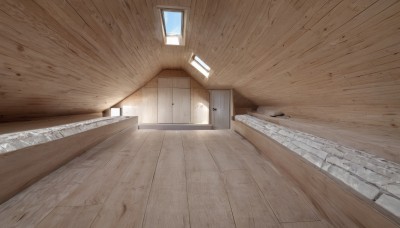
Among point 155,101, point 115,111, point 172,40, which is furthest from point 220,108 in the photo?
point 115,111

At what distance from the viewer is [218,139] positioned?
9.99ft

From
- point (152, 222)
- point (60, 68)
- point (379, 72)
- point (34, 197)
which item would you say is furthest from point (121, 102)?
point (379, 72)

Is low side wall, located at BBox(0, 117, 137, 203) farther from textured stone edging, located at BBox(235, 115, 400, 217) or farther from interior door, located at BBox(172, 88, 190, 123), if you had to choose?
interior door, located at BBox(172, 88, 190, 123)

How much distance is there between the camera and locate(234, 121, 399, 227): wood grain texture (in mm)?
821

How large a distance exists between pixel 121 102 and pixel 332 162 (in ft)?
20.8

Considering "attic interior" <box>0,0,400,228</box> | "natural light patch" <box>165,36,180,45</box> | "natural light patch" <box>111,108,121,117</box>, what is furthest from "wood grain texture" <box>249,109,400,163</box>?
"natural light patch" <box>111,108,121,117</box>

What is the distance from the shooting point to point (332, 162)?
123 centimetres

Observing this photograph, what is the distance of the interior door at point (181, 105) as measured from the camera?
22.0ft

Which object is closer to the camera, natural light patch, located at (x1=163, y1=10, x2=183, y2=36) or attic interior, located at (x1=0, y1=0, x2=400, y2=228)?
attic interior, located at (x1=0, y1=0, x2=400, y2=228)

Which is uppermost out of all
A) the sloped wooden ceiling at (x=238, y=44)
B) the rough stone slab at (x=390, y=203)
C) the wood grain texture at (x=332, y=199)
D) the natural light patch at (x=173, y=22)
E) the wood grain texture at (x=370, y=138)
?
the natural light patch at (x=173, y=22)

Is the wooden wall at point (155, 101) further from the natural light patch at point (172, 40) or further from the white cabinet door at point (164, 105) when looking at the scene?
the natural light patch at point (172, 40)

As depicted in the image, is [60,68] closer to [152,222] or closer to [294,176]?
[152,222]

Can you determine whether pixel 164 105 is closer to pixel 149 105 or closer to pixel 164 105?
pixel 164 105

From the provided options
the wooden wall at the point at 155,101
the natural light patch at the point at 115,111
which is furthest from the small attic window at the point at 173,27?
the natural light patch at the point at 115,111
